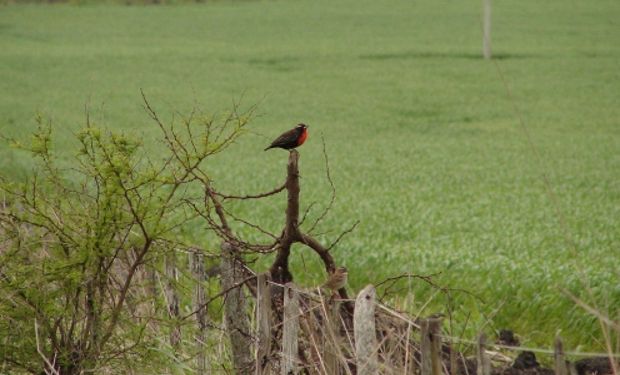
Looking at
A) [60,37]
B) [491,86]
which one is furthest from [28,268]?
[60,37]

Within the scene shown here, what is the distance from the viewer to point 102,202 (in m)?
4.61

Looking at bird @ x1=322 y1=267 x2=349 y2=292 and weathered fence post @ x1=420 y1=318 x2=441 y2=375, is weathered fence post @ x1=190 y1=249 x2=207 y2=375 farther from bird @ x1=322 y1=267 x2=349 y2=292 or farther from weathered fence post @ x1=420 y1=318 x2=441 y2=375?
weathered fence post @ x1=420 y1=318 x2=441 y2=375

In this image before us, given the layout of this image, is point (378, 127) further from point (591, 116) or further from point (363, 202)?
point (363, 202)

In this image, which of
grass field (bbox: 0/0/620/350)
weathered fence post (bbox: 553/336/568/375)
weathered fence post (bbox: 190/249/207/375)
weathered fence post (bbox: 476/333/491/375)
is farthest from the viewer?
grass field (bbox: 0/0/620/350)

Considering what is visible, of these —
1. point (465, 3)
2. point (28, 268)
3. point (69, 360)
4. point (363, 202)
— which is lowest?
point (465, 3)

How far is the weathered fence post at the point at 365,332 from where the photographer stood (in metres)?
3.73

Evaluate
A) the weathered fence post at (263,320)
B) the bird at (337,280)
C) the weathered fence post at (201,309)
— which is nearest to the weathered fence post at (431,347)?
the bird at (337,280)

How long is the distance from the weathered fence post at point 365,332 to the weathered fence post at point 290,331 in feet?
1.50

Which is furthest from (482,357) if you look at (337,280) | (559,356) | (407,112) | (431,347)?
(407,112)

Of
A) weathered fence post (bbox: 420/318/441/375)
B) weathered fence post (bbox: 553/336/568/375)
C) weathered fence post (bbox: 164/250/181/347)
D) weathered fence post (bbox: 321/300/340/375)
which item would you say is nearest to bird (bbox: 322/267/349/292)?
weathered fence post (bbox: 321/300/340/375)

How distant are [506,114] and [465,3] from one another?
29568mm

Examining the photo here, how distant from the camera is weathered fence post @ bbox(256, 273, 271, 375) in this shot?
14.4 feet

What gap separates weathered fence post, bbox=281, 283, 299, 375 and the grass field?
944mm

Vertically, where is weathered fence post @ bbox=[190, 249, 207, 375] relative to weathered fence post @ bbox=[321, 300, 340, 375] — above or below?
below
